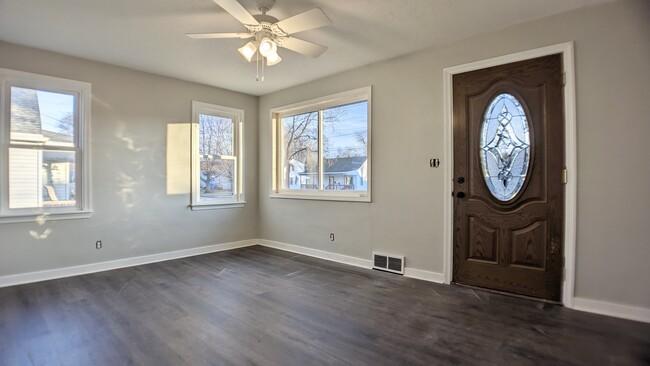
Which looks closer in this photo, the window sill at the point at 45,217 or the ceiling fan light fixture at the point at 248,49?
the ceiling fan light fixture at the point at 248,49

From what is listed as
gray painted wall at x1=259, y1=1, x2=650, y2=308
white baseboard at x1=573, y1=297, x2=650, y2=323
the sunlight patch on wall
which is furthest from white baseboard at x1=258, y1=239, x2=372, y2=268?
white baseboard at x1=573, y1=297, x2=650, y2=323

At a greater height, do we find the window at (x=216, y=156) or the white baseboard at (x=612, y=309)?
the window at (x=216, y=156)

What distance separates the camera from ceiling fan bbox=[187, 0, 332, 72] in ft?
7.81

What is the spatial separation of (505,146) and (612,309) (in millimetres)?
1641

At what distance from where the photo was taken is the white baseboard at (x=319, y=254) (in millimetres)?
4332

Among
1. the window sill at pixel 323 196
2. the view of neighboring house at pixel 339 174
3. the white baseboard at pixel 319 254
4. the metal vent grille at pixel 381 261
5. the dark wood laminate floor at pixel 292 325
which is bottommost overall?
the dark wood laminate floor at pixel 292 325

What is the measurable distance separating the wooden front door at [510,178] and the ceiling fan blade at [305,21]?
1812 millimetres

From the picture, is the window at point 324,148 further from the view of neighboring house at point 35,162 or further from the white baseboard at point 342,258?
the view of neighboring house at point 35,162

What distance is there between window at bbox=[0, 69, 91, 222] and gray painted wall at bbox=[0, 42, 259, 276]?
0.11 meters

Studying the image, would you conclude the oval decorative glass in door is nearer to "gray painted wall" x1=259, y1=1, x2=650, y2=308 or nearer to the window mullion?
"gray painted wall" x1=259, y1=1, x2=650, y2=308

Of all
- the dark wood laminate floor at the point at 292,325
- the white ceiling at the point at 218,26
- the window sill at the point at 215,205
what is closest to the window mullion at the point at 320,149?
the white ceiling at the point at 218,26

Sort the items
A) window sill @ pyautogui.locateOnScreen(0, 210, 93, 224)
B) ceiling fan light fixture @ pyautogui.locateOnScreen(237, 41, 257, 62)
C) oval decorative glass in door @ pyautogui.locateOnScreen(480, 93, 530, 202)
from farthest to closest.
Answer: window sill @ pyautogui.locateOnScreen(0, 210, 93, 224), oval decorative glass in door @ pyautogui.locateOnScreen(480, 93, 530, 202), ceiling fan light fixture @ pyautogui.locateOnScreen(237, 41, 257, 62)

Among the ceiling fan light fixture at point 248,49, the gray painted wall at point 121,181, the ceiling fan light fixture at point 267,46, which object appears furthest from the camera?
the gray painted wall at point 121,181

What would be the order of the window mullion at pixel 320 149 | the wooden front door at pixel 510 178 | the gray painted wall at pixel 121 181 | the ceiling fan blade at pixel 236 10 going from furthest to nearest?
the window mullion at pixel 320 149 → the gray painted wall at pixel 121 181 → the wooden front door at pixel 510 178 → the ceiling fan blade at pixel 236 10
